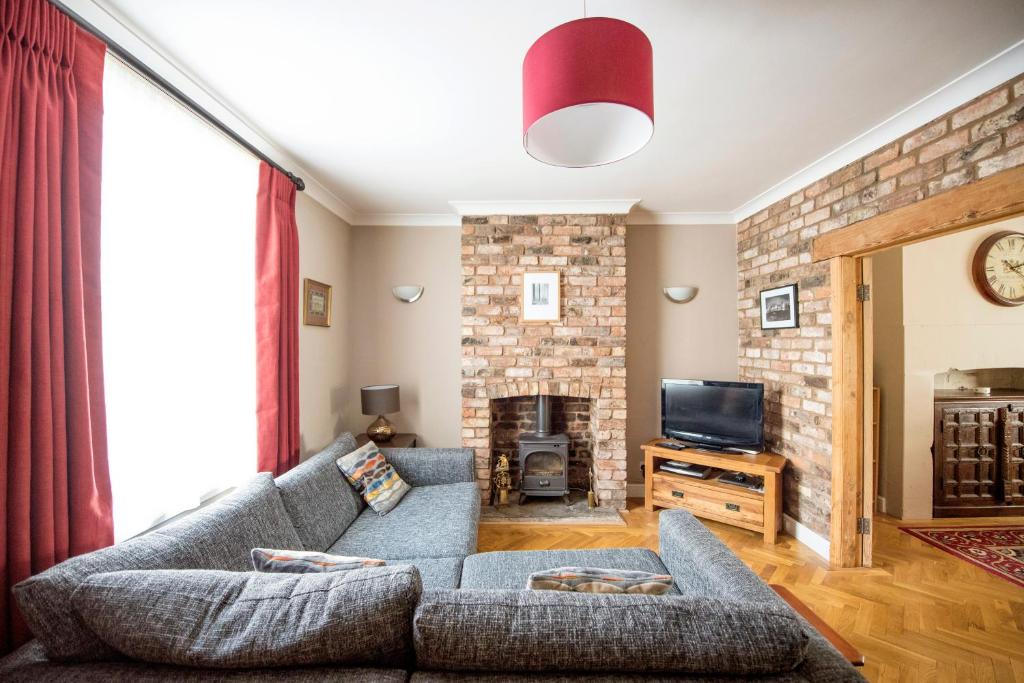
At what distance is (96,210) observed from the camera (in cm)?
129

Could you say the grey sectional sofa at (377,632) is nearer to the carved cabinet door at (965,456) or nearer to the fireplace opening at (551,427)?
the fireplace opening at (551,427)

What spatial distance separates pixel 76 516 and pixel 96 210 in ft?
3.16

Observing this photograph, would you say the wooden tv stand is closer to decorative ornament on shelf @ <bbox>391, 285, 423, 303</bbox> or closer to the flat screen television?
the flat screen television

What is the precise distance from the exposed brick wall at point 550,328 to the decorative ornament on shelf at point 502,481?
0.43ft

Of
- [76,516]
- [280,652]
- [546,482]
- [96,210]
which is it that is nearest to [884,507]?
[546,482]

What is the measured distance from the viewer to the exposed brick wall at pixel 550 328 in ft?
11.2

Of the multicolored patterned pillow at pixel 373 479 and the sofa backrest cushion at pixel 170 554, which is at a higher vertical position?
the sofa backrest cushion at pixel 170 554

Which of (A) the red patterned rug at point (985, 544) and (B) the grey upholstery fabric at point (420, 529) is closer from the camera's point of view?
(B) the grey upholstery fabric at point (420, 529)

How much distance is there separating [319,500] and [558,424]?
2231 millimetres

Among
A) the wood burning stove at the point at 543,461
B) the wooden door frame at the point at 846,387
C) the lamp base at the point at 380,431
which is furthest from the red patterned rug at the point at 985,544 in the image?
the lamp base at the point at 380,431

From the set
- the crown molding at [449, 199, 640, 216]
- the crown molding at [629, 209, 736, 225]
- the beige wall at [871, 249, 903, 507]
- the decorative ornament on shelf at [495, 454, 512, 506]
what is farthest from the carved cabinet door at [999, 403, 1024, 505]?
the decorative ornament on shelf at [495, 454, 512, 506]

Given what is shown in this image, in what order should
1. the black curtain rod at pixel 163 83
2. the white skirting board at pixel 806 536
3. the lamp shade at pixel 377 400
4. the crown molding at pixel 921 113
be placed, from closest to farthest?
the black curtain rod at pixel 163 83 < the crown molding at pixel 921 113 < the white skirting board at pixel 806 536 < the lamp shade at pixel 377 400

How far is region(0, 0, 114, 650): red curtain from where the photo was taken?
3.57ft

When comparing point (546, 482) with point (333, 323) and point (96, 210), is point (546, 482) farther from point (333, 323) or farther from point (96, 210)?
point (96, 210)
